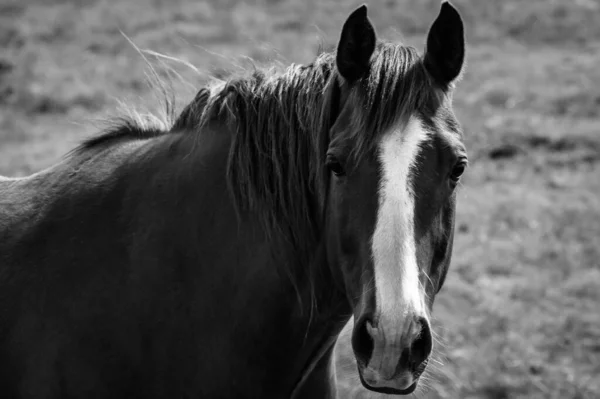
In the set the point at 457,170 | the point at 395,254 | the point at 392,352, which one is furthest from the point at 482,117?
the point at 392,352

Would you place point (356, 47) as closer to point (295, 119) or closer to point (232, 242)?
point (295, 119)

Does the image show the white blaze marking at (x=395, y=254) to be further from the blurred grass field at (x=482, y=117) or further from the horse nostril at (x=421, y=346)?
the blurred grass field at (x=482, y=117)

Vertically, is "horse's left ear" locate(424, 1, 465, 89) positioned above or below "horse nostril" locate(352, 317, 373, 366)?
above

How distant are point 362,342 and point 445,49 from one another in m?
1.10

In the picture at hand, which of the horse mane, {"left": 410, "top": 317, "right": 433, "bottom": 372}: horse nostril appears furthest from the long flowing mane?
{"left": 410, "top": 317, "right": 433, "bottom": 372}: horse nostril

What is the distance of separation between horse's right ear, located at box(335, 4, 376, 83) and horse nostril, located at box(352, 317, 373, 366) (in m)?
0.88

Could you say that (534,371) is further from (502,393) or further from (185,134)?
(185,134)

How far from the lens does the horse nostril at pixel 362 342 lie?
8.31 feet

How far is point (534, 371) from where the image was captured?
5.93m

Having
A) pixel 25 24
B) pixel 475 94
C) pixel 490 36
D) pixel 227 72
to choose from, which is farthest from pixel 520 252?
pixel 25 24

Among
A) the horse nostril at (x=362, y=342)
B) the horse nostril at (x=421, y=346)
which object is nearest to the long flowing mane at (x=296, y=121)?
the horse nostril at (x=362, y=342)

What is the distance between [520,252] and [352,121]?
207 inches

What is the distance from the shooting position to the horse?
2.80 m

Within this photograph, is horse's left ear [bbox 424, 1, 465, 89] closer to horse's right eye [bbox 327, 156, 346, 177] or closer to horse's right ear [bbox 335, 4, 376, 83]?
horse's right ear [bbox 335, 4, 376, 83]
